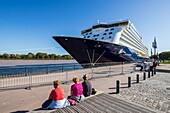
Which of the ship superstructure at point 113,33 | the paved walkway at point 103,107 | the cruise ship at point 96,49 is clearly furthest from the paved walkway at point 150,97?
the ship superstructure at point 113,33

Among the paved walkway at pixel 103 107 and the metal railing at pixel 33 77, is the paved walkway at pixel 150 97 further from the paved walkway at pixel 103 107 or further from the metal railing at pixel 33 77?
the metal railing at pixel 33 77

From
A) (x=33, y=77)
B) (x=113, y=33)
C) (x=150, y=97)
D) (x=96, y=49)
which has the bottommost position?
(x=150, y=97)

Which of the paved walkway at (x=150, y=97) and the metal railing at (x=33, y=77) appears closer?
the paved walkway at (x=150, y=97)

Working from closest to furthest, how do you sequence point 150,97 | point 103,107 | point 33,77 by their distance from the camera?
point 103,107
point 150,97
point 33,77

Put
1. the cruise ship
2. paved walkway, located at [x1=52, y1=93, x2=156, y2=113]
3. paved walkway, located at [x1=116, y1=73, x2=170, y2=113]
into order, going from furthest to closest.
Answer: the cruise ship → paved walkway, located at [x1=116, y1=73, x2=170, y2=113] → paved walkway, located at [x1=52, y1=93, x2=156, y2=113]

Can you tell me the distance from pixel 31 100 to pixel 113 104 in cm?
366

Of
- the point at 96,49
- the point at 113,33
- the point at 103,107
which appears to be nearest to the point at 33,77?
the point at 103,107

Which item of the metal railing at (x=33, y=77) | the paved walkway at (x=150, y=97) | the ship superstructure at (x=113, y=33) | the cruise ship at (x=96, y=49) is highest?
the ship superstructure at (x=113, y=33)

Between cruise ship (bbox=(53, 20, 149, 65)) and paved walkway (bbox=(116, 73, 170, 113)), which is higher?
cruise ship (bbox=(53, 20, 149, 65))

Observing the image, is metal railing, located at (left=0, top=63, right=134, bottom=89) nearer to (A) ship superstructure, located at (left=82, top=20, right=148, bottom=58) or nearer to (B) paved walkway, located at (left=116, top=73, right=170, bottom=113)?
(B) paved walkway, located at (left=116, top=73, right=170, bottom=113)

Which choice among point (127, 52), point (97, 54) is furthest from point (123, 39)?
point (97, 54)

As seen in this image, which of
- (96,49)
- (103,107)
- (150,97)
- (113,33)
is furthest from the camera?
(113,33)

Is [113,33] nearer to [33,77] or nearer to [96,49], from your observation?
[96,49]

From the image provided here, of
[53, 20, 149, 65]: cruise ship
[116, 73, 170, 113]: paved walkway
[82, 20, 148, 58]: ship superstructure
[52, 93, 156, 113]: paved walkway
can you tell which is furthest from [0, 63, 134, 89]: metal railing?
[82, 20, 148, 58]: ship superstructure
